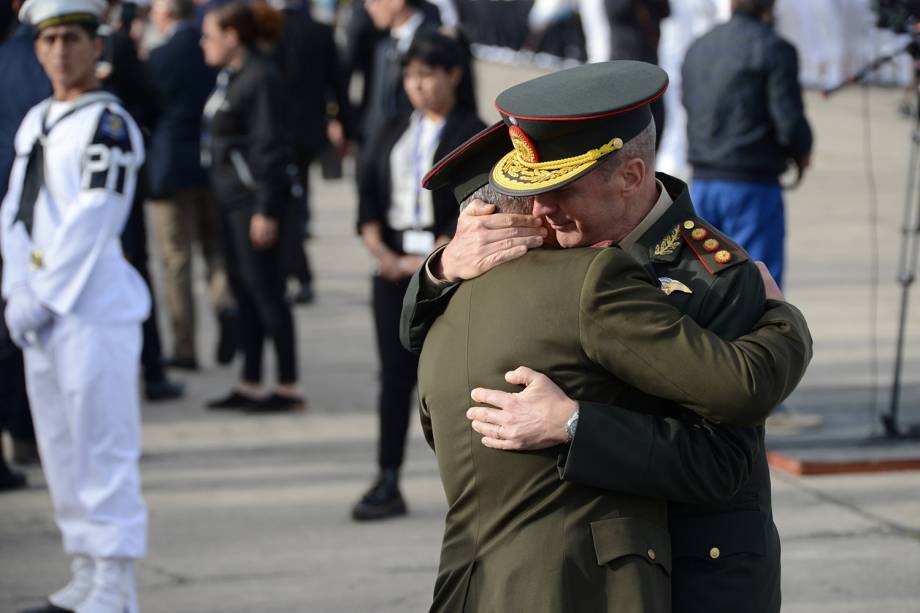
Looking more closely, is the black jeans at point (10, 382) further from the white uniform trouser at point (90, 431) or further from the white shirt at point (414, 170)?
the white shirt at point (414, 170)

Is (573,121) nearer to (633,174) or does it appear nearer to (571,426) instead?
(633,174)

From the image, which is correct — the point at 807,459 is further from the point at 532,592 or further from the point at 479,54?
the point at 479,54

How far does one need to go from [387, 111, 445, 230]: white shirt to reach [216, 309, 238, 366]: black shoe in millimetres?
3177

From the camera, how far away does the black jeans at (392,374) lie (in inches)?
223

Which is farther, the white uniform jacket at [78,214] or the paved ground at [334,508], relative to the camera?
the paved ground at [334,508]

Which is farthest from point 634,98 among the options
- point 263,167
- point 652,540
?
point 263,167

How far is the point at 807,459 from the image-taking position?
6.24 meters

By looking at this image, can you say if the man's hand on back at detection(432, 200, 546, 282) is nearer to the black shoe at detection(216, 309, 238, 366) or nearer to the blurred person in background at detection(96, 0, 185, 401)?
the blurred person in background at detection(96, 0, 185, 401)

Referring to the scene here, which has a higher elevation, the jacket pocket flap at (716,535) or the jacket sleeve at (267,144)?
the jacket pocket flap at (716,535)

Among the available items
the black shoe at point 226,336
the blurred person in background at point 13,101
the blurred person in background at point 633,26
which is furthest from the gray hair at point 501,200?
the blurred person in background at point 633,26

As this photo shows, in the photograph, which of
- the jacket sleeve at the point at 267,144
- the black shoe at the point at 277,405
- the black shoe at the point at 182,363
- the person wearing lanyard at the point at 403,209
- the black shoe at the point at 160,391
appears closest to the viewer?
the person wearing lanyard at the point at 403,209

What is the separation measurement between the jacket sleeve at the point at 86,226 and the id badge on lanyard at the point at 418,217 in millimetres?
1361

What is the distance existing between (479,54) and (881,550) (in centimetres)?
2790

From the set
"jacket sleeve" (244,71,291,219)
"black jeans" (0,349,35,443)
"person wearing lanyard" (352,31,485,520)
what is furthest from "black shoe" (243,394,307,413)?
"person wearing lanyard" (352,31,485,520)
